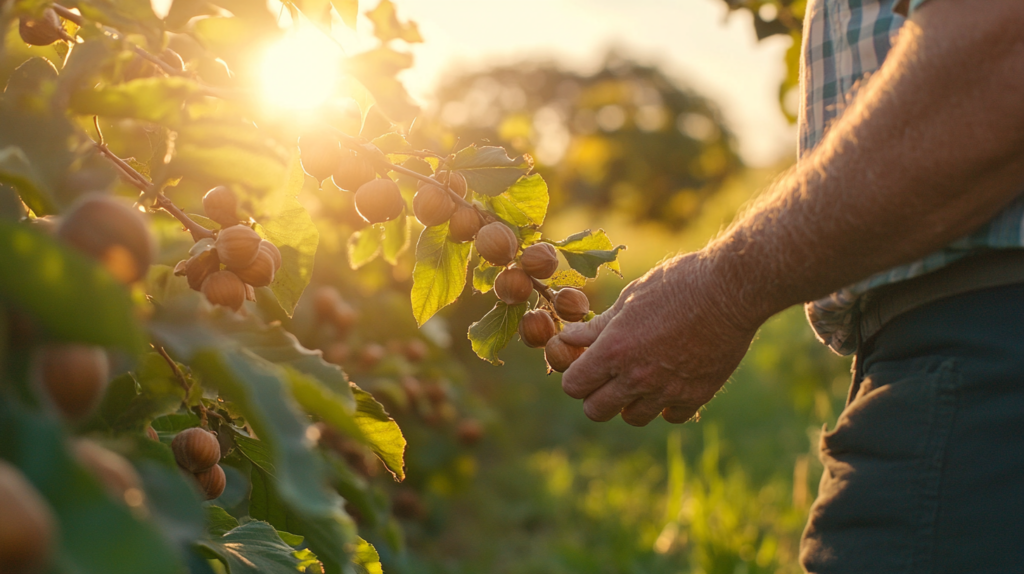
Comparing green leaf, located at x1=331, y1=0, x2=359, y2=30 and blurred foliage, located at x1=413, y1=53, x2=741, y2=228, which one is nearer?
green leaf, located at x1=331, y1=0, x2=359, y2=30

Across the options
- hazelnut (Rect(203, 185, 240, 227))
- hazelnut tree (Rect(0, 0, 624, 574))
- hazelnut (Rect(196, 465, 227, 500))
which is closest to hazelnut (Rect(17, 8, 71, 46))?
hazelnut tree (Rect(0, 0, 624, 574))

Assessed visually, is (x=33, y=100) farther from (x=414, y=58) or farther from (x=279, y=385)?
(x=414, y=58)

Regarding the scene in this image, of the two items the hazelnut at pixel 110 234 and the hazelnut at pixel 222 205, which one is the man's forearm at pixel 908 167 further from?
the hazelnut at pixel 110 234

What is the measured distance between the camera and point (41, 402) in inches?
14.2

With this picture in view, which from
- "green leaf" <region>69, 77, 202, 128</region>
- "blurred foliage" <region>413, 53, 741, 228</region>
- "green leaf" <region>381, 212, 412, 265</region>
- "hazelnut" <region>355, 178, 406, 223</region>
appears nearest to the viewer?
"green leaf" <region>69, 77, 202, 128</region>

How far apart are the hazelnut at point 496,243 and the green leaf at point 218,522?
1.34 feet

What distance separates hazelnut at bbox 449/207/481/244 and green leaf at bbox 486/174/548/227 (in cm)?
7

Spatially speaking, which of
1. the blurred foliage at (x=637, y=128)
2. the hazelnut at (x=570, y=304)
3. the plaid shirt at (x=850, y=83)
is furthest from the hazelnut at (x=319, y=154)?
the blurred foliage at (x=637, y=128)

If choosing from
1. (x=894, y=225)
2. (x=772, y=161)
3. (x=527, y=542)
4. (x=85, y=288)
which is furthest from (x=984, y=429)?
(x=772, y=161)

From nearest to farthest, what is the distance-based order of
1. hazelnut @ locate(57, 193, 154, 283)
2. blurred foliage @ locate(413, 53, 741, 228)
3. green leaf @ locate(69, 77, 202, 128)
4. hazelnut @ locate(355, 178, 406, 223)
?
hazelnut @ locate(57, 193, 154, 283), green leaf @ locate(69, 77, 202, 128), hazelnut @ locate(355, 178, 406, 223), blurred foliage @ locate(413, 53, 741, 228)

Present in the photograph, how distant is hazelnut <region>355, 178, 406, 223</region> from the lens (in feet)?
2.85

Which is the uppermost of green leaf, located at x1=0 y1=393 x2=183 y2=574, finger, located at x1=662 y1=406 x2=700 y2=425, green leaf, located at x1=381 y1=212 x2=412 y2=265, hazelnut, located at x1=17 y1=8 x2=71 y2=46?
hazelnut, located at x1=17 y1=8 x2=71 y2=46

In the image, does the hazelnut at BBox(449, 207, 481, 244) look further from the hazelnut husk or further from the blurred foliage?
the blurred foliage

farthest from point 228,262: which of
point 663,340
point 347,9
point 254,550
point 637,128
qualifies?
point 637,128
